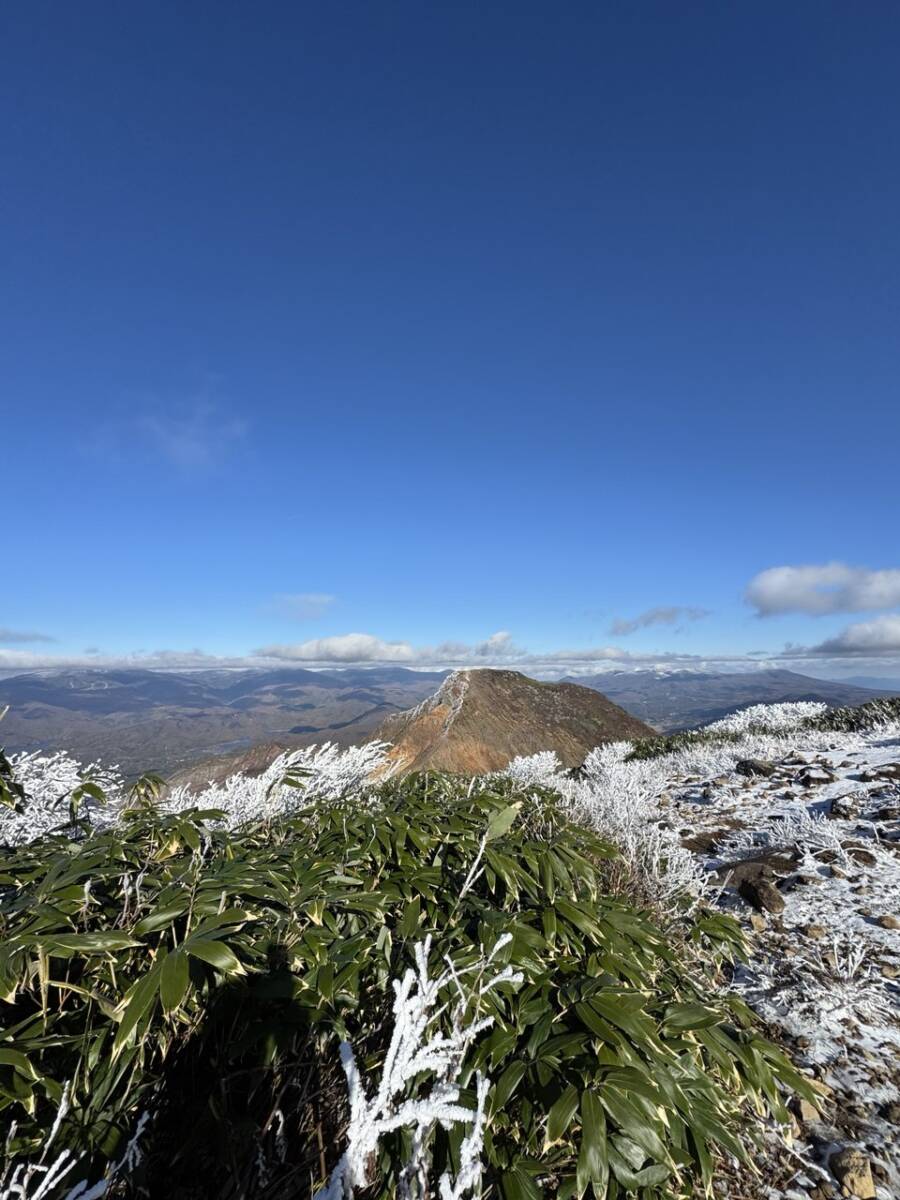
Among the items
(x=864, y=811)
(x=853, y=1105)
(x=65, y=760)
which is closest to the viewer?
(x=853, y=1105)

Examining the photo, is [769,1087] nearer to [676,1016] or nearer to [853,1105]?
[676,1016]

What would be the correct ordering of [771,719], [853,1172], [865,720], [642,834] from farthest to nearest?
[771,719]
[865,720]
[642,834]
[853,1172]

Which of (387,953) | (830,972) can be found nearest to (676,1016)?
(387,953)

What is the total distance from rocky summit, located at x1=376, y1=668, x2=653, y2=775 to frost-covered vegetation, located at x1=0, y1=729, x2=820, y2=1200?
1016cm

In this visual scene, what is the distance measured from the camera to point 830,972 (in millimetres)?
3525

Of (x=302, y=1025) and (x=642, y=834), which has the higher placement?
(x=302, y=1025)

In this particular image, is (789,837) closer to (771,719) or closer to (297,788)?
(297,788)

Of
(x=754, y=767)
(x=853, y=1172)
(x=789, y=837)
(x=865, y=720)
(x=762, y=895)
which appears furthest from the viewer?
(x=865, y=720)

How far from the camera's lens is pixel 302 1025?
1.68 m

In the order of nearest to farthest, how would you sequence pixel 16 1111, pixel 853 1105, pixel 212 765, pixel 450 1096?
1. pixel 450 1096
2. pixel 16 1111
3. pixel 853 1105
4. pixel 212 765

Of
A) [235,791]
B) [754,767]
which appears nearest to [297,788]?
[235,791]

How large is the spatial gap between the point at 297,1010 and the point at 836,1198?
236 centimetres

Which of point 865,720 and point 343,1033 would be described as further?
point 865,720

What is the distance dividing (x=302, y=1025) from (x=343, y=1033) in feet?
0.54
